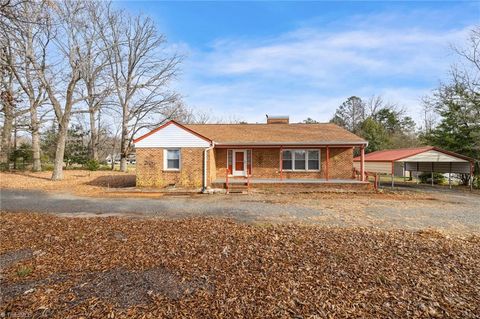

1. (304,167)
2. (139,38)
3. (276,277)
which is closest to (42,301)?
(276,277)

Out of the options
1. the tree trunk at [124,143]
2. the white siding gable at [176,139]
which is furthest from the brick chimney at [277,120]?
the tree trunk at [124,143]

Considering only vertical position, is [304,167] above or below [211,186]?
above

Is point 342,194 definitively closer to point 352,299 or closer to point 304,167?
point 304,167

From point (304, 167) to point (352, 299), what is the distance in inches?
553

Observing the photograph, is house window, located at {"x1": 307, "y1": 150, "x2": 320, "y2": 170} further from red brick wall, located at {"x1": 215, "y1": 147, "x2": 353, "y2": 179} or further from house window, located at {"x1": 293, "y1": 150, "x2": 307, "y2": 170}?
house window, located at {"x1": 293, "y1": 150, "x2": 307, "y2": 170}

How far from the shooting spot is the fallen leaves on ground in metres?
3.05

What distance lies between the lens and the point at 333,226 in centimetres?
693

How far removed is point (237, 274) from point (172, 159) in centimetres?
1206

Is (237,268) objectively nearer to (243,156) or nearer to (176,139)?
(176,139)

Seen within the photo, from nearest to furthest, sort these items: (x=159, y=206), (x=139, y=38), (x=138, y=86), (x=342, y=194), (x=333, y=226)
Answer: (x=333, y=226), (x=159, y=206), (x=342, y=194), (x=138, y=86), (x=139, y=38)

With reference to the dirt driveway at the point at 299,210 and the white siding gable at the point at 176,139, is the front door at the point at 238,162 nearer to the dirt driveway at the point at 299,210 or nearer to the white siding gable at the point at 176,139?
the white siding gable at the point at 176,139

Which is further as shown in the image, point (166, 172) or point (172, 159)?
point (172, 159)

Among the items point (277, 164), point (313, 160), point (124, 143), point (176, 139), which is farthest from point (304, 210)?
point (124, 143)

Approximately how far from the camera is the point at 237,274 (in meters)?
3.87
